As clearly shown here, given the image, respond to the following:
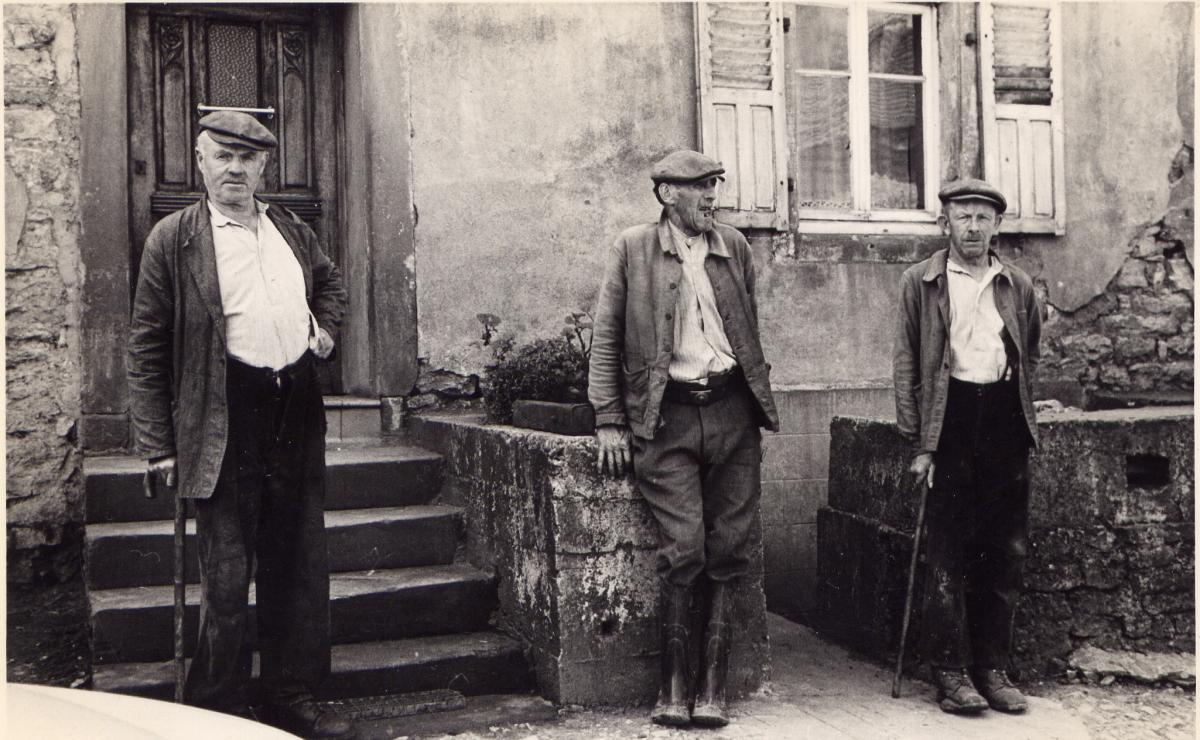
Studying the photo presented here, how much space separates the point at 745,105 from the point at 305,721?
463 cm

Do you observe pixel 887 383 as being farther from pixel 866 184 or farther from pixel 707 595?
pixel 707 595

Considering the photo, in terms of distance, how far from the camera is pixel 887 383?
7602mm

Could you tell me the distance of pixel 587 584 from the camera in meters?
4.91

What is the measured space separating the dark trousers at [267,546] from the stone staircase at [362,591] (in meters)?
0.44

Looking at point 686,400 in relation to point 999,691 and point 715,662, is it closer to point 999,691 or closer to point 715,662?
point 715,662

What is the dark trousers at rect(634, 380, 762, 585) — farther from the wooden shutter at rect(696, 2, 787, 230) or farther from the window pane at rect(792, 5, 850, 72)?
the window pane at rect(792, 5, 850, 72)

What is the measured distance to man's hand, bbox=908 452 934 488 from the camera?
5.15 metres

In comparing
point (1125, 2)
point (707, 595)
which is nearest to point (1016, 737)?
point (707, 595)

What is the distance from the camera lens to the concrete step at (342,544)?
508 centimetres

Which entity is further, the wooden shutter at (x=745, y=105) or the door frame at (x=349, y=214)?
the wooden shutter at (x=745, y=105)

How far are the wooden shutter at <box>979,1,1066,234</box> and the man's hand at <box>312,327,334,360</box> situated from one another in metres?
4.99

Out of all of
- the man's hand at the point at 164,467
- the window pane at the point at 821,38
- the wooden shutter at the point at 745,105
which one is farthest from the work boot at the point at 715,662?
the window pane at the point at 821,38

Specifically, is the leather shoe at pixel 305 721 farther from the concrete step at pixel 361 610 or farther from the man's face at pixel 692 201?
the man's face at pixel 692 201

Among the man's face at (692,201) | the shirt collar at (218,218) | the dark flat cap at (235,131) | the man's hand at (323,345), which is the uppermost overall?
the dark flat cap at (235,131)
